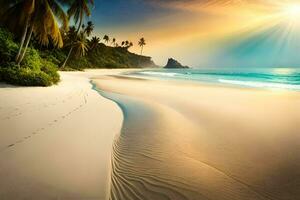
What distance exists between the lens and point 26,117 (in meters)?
5.29

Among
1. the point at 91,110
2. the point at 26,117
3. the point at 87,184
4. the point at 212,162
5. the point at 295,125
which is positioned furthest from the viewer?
the point at 91,110

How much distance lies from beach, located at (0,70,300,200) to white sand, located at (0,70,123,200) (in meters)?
0.01

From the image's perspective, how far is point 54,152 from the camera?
3.44 metres

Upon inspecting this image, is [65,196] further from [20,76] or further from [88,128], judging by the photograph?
[20,76]

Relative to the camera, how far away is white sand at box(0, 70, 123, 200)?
246 centimetres

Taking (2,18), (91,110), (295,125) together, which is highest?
(2,18)

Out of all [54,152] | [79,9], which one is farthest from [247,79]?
[54,152]

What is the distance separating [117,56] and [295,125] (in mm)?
106810

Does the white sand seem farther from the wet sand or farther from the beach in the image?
the wet sand

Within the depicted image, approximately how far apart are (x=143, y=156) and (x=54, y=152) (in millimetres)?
1586

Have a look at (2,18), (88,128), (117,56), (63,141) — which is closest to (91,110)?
(88,128)

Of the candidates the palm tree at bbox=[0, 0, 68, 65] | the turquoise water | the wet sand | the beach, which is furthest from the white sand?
the turquoise water

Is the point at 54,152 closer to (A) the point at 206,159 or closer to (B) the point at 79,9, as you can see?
(A) the point at 206,159

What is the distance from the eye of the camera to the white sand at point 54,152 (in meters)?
2.46
